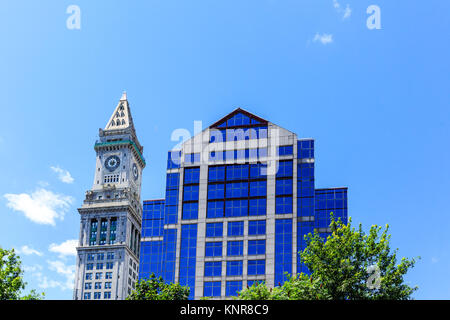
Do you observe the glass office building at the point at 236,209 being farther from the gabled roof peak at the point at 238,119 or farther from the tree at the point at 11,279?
the tree at the point at 11,279

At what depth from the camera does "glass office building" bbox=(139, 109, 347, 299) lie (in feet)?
317

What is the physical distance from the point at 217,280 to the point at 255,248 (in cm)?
749

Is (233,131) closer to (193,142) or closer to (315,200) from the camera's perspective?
(193,142)

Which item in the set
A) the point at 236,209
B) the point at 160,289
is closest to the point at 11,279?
the point at 160,289

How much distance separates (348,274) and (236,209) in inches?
2057

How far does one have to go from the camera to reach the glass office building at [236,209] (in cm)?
9650

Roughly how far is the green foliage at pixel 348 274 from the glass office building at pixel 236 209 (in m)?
44.5

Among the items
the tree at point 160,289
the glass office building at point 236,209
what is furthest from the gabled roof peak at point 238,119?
the tree at point 160,289

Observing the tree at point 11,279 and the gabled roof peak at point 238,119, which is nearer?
the tree at point 11,279

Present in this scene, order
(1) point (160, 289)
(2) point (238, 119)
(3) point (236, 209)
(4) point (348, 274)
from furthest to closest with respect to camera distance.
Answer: (2) point (238, 119) → (3) point (236, 209) → (1) point (160, 289) → (4) point (348, 274)

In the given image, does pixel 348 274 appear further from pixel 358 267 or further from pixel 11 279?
pixel 11 279

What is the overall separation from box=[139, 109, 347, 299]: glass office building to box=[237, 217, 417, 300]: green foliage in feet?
146

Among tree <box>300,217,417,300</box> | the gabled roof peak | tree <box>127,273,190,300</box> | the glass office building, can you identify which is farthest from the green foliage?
the gabled roof peak

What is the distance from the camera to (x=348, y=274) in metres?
48.4
